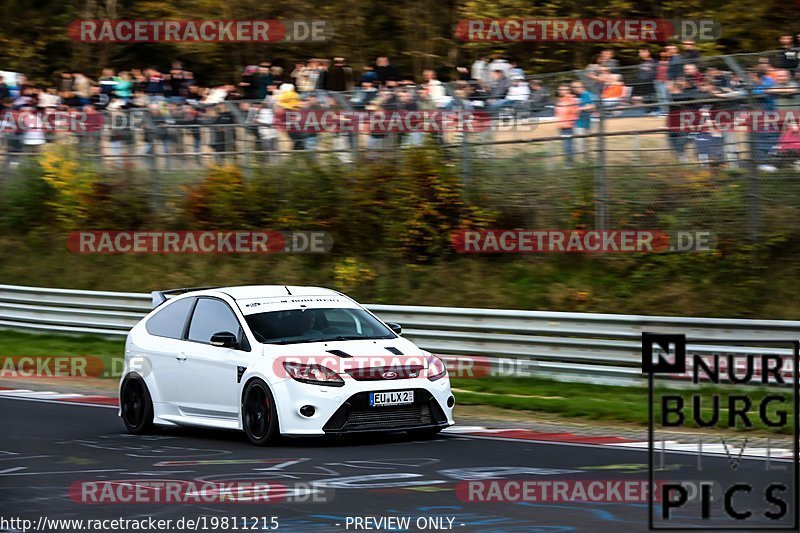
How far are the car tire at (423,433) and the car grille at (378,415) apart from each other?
0.49 feet

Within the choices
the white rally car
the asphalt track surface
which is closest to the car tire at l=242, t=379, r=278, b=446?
the white rally car

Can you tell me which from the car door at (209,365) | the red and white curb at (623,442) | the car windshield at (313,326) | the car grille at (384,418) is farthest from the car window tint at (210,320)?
the red and white curb at (623,442)

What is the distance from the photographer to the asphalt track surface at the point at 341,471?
8664 millimetres

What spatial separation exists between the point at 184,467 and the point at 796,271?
34.0 feet

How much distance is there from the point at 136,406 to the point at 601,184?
8757 millimetres

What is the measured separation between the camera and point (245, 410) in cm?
1235

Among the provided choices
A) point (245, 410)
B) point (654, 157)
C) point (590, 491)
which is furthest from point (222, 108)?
point (590, 491)

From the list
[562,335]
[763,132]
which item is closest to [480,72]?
[763,132]

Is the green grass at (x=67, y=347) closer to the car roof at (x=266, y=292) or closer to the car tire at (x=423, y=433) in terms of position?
the car roof at (x=266, y=292)

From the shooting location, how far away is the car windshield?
498 inches

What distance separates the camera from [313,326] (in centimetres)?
1298

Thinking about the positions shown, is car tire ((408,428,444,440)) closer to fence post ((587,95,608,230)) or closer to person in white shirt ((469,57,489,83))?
fence post ((587,95,608,230))

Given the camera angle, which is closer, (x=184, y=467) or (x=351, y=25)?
(x=184, y=467)

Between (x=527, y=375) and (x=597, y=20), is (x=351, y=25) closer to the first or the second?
(x=597, y=20)
